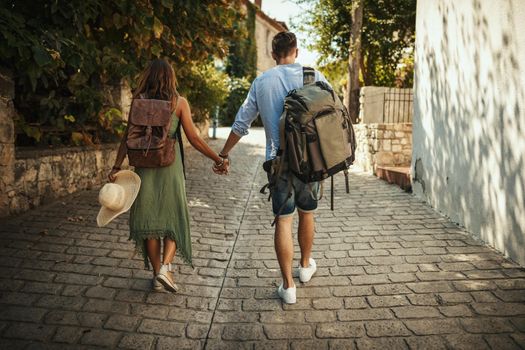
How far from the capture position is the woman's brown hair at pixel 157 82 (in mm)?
3121

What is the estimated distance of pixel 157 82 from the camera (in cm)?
312

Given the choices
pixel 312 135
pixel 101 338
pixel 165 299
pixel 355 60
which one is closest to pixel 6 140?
pixel 165 299

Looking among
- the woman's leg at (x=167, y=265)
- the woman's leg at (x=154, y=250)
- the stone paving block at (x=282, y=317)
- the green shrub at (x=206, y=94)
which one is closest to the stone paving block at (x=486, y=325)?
the stone paving block at (x=282, y=317)

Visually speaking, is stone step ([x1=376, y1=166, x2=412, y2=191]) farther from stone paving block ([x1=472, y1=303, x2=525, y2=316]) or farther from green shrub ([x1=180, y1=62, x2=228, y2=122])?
green shrub ([x1=180, y1=62, x2=228, y2=122])

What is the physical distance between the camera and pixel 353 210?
6.11 meters

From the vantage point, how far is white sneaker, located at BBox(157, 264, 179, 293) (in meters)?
3.29

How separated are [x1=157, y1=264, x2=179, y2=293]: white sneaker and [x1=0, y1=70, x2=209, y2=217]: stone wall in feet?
9.20

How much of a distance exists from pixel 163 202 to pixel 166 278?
0.59 meters

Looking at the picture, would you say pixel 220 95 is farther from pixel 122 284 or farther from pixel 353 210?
pixel 122 284

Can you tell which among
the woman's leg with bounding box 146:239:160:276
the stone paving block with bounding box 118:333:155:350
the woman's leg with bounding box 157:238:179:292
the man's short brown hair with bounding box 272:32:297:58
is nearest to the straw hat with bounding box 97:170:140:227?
the woman's leg with bounding box 146:239:160:276

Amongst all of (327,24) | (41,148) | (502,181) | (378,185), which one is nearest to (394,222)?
(502,181)

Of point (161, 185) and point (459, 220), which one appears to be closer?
point (161, 185)

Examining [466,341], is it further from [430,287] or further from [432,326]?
[430,287]

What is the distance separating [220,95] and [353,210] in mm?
8152
